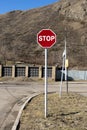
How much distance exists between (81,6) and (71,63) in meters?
23.9

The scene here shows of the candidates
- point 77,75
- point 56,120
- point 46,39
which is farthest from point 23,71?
point 56,120

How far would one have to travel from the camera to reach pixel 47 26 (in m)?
87.5

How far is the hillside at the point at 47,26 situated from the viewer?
243ft

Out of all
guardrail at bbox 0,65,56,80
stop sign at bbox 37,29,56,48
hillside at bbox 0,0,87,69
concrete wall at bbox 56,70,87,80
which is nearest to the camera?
stop sign at bbox 37,29,56,48

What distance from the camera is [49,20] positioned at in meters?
90.3

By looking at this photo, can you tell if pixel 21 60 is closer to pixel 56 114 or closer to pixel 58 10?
pixel 58 10

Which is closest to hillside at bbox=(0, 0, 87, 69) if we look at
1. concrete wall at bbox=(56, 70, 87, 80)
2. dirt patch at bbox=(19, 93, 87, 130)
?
concrete wall at bbox=(56, 70, 87, 80)

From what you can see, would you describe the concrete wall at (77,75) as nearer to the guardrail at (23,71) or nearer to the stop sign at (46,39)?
the guardrail at (23,71)

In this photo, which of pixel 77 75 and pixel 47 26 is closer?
pixel 77 75

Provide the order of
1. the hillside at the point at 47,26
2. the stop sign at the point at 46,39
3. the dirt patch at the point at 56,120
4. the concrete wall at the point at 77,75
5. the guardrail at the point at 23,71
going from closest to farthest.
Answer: the dirt patch at the point at 56,120 → the stop sign at the point at 46,39 → the guardrail at the point at 23,71 → the concrete wall at the point at 77,75 → the hillside at the point at 47,26

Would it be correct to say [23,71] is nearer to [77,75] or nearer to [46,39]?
[77,75]

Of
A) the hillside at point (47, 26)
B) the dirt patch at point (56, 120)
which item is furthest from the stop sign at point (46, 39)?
the hillside at point (47, 26)

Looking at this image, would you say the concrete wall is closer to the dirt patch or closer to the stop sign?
the dirt patch

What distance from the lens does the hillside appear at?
74.2 meters
